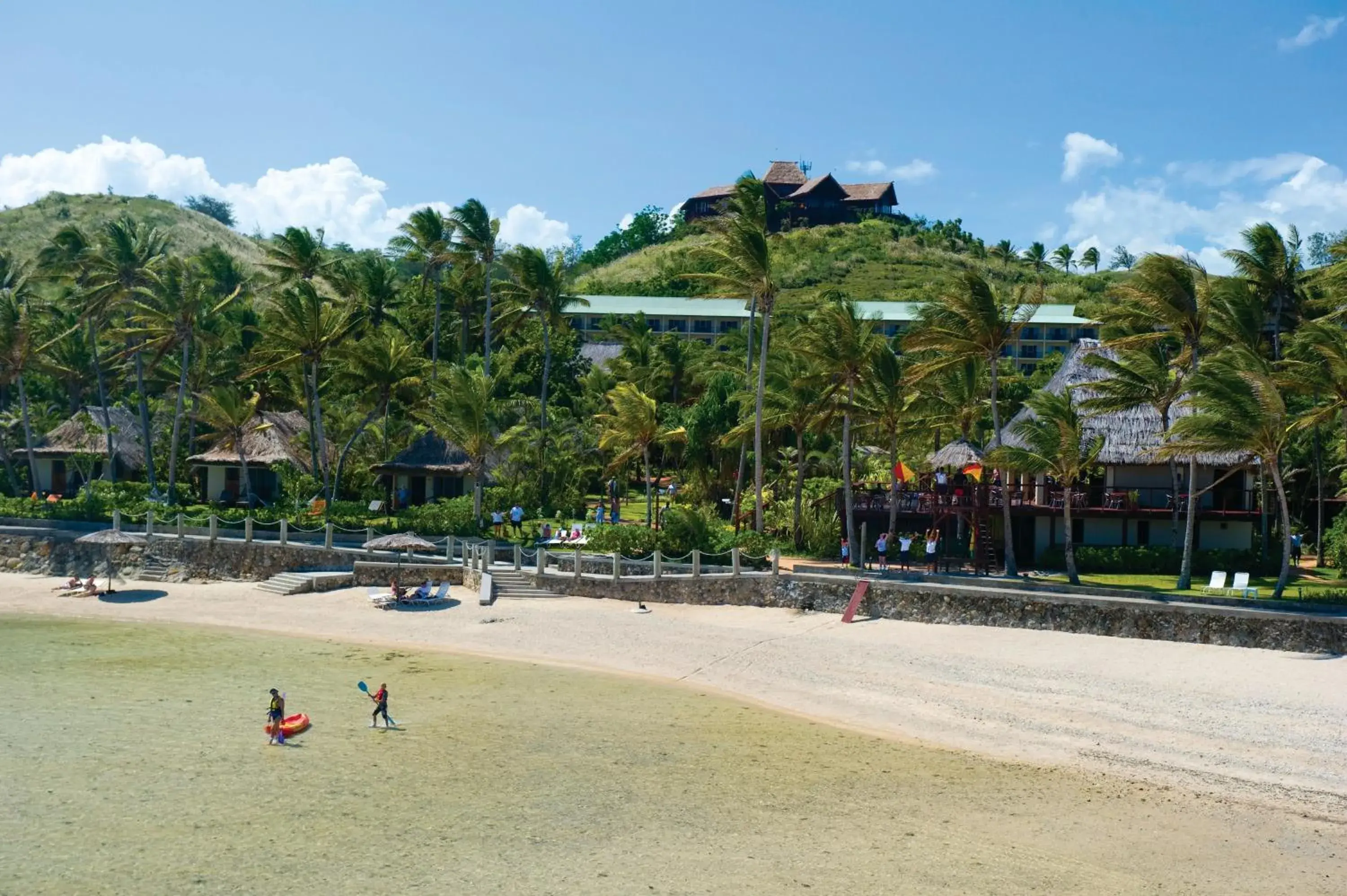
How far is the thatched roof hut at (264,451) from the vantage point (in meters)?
50.8

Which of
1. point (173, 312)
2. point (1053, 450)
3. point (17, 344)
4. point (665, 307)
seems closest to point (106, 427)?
point (17, 344)

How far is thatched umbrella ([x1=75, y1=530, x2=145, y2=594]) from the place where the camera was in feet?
121

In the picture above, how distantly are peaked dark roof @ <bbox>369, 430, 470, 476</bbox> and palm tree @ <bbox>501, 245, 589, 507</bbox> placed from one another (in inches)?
138

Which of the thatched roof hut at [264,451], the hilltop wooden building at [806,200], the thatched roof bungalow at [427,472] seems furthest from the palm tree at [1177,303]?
the hilltop wooden building at [806,200]

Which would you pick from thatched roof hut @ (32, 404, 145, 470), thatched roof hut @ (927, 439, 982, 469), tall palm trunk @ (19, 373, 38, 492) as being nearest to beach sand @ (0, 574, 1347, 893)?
thatched roof hut @ (927, 439, 982, 469)

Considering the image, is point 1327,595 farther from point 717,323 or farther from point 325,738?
point 717,323

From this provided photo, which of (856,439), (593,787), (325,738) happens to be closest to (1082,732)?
(593,787)

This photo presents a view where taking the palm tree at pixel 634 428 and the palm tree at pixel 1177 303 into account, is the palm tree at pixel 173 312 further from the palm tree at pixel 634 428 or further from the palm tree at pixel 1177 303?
→ the palm tree at pixel 1177 303

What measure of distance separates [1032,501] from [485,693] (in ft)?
66.6

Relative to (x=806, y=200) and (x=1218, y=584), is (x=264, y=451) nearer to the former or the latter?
(x=1218, y=584)

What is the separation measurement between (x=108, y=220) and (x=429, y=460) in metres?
109

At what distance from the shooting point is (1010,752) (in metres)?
20.6

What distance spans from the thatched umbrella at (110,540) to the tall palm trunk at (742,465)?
64.6 feet

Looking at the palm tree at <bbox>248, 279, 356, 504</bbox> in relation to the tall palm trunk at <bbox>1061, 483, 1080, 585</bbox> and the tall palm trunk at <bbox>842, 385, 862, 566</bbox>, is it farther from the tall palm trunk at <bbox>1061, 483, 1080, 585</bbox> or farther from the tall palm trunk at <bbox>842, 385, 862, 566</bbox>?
the tall palm trunk at <bbox>1061, 483, 1080, 585</bbox>
